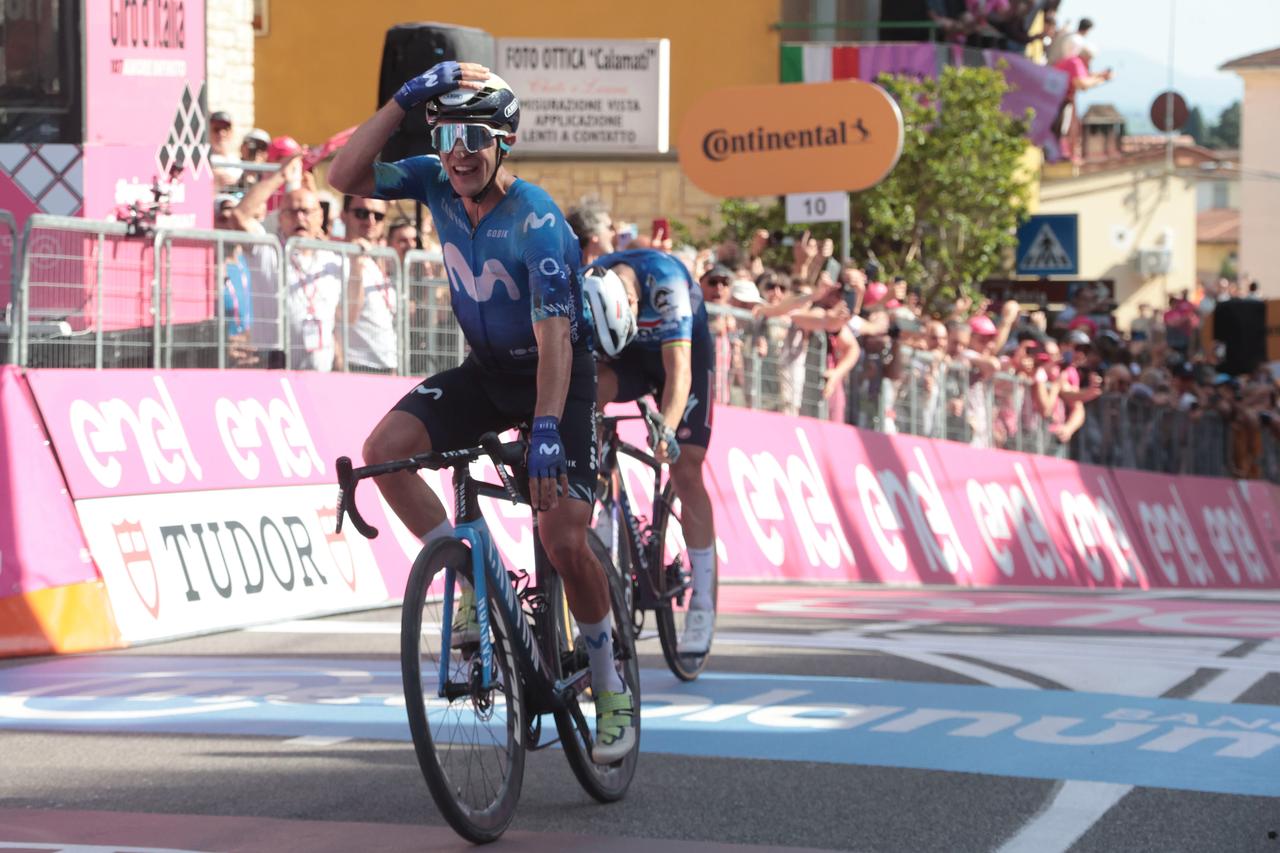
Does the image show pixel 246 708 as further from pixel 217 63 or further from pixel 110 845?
pixel 217 63

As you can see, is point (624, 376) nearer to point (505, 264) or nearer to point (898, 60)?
point (505, 264)

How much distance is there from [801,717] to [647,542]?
4.00 feet

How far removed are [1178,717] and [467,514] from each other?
3519 millimetres

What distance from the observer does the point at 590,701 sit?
248 inches

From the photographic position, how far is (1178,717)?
26.4 ft

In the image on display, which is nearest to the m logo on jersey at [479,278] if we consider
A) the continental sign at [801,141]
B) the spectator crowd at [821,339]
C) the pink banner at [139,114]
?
the spectator crowd at [821,339]

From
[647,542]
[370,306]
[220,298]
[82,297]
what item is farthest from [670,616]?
[370,306]

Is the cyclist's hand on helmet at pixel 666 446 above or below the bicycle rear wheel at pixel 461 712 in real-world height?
above

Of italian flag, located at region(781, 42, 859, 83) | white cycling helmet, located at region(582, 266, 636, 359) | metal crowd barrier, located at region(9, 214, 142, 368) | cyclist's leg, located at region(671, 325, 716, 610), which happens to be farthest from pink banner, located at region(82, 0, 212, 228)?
italian flag, located at region(781, 42, 859, 83)

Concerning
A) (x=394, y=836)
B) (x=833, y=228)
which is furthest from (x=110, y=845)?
(x=833, y=228)

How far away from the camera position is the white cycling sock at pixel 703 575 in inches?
353

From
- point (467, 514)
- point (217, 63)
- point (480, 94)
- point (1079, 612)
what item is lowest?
point (1079, 612)

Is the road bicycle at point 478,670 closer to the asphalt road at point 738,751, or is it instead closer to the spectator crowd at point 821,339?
the asphalt road at point 738,751

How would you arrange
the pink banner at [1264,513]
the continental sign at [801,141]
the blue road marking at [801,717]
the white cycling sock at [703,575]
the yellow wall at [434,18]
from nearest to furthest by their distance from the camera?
the blue road marking at [801,717], the white cycling sock at [703,575], the continental sign at [801,141], the pink banner at [1264,513], the yellow wall at [434,18]
